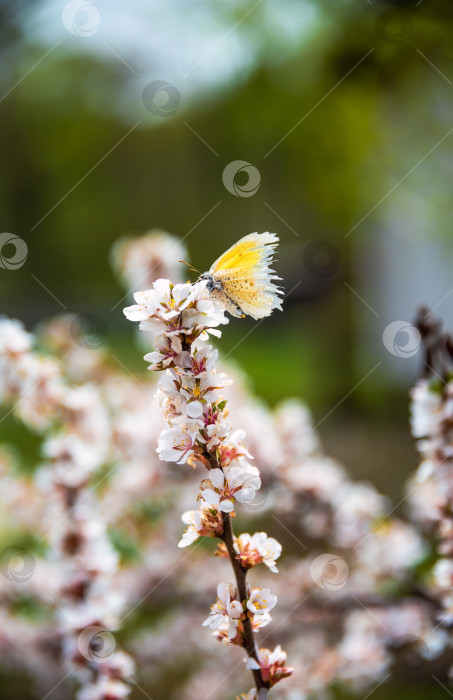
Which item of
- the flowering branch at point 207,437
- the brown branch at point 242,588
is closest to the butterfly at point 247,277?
the flowering branch at point 207,437

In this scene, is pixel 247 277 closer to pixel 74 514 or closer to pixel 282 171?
pixel 74 514

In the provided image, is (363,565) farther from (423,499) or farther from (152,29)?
(152,29)

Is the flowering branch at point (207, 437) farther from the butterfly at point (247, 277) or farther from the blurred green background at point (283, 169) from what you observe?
the blurred green background at point (283, 169)

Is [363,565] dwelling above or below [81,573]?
above

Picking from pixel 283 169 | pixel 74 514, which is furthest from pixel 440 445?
pixel 283 169

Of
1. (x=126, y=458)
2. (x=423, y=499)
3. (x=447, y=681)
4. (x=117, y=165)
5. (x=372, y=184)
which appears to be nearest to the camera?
(x=423, y=499)

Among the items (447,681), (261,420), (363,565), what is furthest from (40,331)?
(447,681)

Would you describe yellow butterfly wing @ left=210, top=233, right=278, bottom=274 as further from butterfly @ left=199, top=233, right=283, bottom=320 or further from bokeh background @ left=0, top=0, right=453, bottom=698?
bokeh background @ left=0, top=0, right=453, bottom=698

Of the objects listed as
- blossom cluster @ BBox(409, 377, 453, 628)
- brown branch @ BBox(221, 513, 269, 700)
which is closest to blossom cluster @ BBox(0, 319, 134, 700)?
brown branch @ BBox(221, 513, 269, 700)
